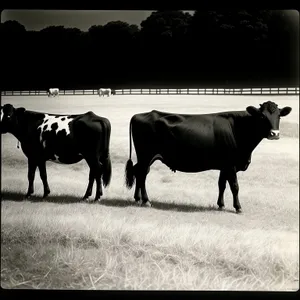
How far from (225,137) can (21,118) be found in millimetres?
1140

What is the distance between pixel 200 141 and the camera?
2350 mm

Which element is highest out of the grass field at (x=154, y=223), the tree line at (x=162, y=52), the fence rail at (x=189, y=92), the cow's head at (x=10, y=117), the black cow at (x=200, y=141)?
the tree line at (x=162, y=52)

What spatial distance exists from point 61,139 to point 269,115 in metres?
1.14

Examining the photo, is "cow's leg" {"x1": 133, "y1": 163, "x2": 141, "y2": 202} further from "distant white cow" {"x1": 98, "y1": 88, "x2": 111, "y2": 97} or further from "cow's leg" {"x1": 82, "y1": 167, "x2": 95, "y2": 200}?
"distant white cow" {"x1": 98, "y1": 88, "x2": 111, "y2": 97}

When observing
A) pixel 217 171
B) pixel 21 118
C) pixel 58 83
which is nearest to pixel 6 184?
pixel 21 118

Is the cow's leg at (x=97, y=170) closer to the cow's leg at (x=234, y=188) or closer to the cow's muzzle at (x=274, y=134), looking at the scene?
the cow's leg at (x=234, y=188)

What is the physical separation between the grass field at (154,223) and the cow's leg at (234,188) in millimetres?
31

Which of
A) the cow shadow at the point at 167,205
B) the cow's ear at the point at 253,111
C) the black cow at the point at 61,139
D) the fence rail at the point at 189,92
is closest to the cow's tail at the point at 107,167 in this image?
the black cow at the point at 61,139

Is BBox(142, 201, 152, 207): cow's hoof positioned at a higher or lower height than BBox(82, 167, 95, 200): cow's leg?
lower

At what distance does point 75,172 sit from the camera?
236 cm

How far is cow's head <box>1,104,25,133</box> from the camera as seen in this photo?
93.3 inches

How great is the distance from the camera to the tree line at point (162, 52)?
230 cm

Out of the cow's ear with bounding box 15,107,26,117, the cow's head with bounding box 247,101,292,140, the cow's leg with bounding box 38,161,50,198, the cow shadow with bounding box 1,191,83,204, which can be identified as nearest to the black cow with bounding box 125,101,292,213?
the cow's head with bounding box 247,101,292,140

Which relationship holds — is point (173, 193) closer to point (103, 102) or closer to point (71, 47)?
point (103, 102)
